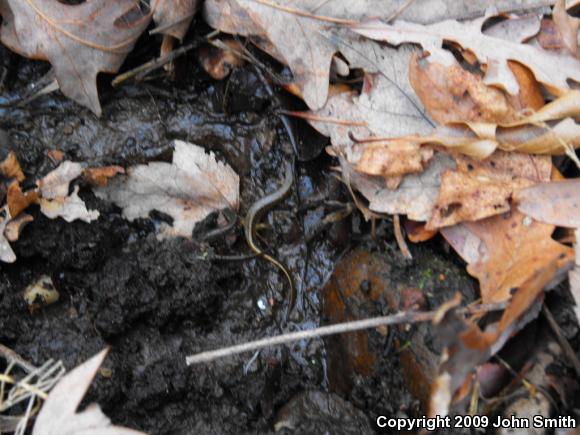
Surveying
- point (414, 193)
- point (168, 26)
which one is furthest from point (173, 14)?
point (414, 193)

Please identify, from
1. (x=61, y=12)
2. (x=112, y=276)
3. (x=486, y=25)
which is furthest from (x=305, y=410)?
(x=61, y=12)

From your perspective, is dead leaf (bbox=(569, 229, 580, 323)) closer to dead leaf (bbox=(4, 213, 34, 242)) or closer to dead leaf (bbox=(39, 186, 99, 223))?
dead leaf (bbox=(39, 186, 99, 223))

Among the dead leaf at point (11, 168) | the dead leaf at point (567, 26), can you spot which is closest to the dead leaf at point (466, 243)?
the dead leaf at point (567, 26)

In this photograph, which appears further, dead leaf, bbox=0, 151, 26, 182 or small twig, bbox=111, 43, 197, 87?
small twig, bbox=111, 43, 197, 87

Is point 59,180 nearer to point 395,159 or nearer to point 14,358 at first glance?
point 14,358

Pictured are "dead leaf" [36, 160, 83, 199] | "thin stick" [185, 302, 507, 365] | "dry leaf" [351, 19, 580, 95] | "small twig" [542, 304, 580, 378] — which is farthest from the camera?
"dead leaf" [36, 160, 83, 199]

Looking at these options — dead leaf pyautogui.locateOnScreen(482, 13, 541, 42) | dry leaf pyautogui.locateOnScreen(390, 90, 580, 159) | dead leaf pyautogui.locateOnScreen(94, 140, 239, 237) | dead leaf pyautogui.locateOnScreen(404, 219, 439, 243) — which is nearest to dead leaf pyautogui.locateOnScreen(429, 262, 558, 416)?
dead leaf pyautogui.locateOnScreen(404, 219, 439, 243)

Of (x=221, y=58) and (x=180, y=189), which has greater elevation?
(x=221, y=58)
